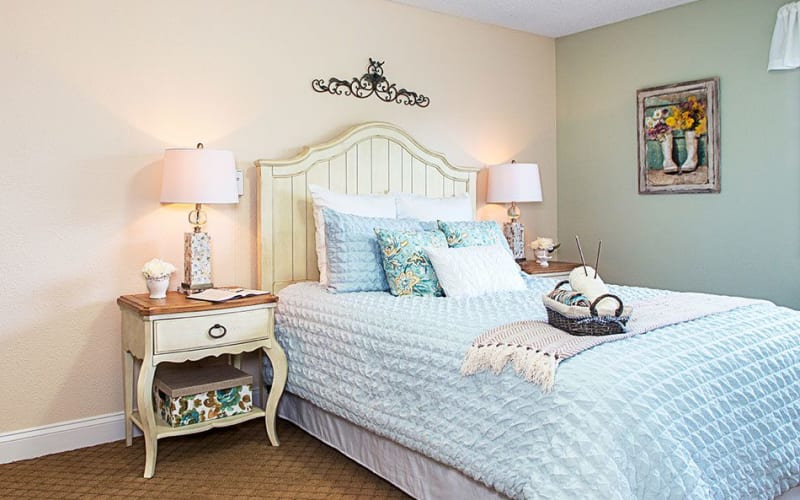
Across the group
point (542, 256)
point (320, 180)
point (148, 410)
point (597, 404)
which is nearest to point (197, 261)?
point (148, 410)

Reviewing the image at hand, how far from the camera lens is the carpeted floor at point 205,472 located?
2.54 metres

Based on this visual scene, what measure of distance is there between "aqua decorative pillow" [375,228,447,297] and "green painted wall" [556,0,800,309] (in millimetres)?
1897

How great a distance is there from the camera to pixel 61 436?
9.80 ft

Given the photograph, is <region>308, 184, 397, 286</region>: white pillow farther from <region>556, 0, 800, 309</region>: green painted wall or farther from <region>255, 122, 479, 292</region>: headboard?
<region>556, 0, 800, 309</region>: green painted wall

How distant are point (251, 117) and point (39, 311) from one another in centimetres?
136

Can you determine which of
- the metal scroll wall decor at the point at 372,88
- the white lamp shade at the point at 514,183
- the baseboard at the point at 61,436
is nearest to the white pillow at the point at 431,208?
the white lamp shade at the point at 514,183

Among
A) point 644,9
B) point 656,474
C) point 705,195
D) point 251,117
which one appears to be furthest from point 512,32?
point 656,474

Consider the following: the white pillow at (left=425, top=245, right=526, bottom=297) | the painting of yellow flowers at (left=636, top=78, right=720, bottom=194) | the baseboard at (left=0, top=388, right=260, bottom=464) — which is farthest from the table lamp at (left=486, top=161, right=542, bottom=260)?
the baseboard at (left=0, top=388, right=260, bottom=464)

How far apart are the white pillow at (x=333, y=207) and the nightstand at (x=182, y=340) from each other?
0.46 metres

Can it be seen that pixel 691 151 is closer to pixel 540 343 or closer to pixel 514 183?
pixel 514 183

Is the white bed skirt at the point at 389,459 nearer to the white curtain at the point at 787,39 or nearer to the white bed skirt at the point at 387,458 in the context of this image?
the white bed skirt at the point at 387,458

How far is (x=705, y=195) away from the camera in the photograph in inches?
159

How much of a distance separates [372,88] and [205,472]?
2.28 metres

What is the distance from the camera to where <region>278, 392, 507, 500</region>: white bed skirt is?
2.17 metres
